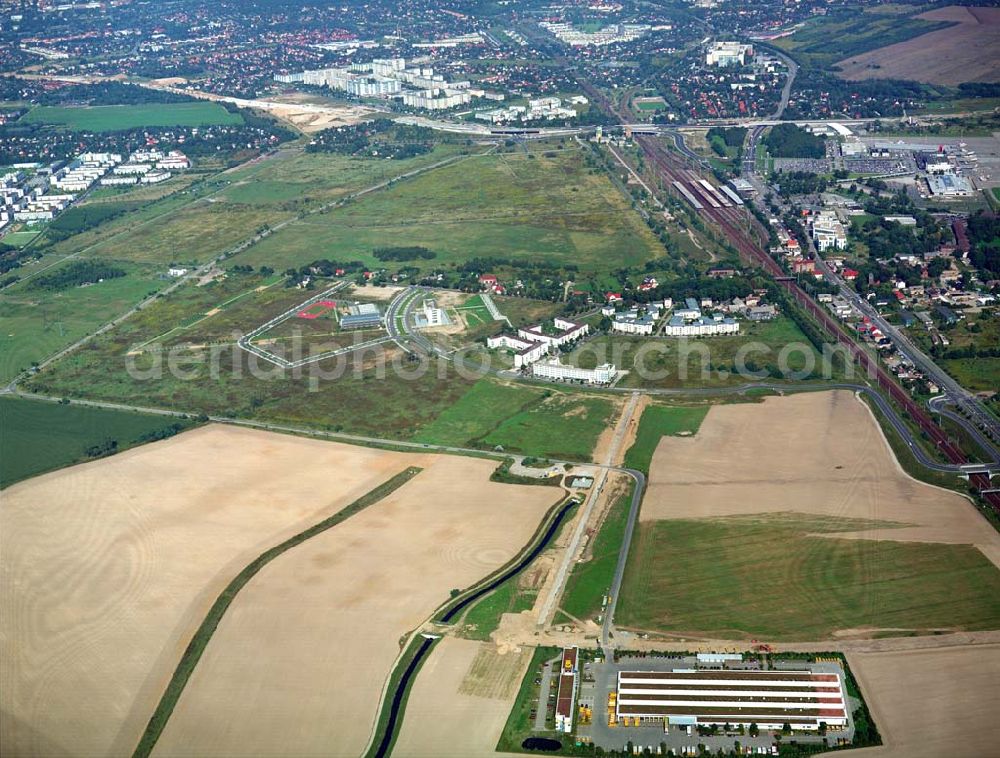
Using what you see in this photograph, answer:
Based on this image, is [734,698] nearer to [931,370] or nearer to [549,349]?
[931,370]

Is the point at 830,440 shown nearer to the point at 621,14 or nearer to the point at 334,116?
the point at 334,116

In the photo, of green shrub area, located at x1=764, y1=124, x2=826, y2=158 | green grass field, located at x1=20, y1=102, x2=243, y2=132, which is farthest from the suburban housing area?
green grass field, located at x1=20, y1=102, x2=243, y2=132

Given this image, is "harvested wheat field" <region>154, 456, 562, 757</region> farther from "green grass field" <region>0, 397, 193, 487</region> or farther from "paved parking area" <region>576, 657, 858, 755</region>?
"green grass field" <region>0, 397, 193, 487</region>

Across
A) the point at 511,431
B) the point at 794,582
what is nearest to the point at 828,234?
the point at 511,431

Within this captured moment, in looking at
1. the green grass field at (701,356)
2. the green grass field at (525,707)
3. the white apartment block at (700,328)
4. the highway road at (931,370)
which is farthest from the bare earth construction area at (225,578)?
the highway road at (931,370)

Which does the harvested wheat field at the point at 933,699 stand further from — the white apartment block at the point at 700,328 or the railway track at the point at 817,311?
the white apartment block at the point at 700,328

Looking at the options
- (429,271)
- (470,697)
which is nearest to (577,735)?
(470,697)
